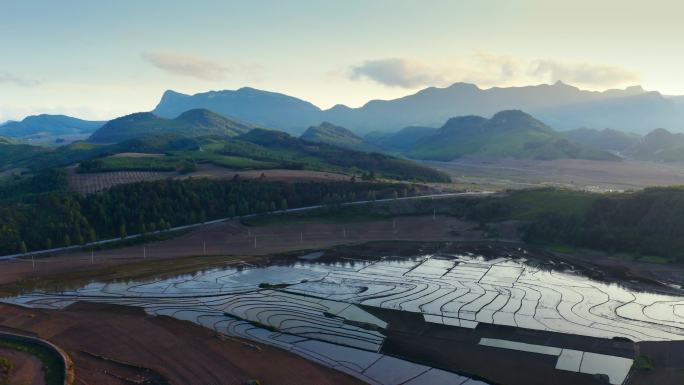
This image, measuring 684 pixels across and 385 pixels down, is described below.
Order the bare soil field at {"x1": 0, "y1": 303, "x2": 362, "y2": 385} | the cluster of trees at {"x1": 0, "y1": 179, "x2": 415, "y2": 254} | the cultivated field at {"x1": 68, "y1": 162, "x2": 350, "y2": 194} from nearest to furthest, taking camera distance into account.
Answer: the bare soil field at {"x1": 0, "y1": 303, "x2": 362, "y2": 385}, the cluster of trees at {"x1": 0, "y1": 179, "x2": 415, "y2": 254}, the cultivated field at {"x1": 68, "y1": 162, "x2": 350, "y2": 194}

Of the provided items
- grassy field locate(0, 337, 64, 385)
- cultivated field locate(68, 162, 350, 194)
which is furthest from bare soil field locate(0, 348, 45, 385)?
cultivated field locate(68, 162, 350, 194)

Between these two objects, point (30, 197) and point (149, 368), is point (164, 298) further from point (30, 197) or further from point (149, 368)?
point (30, 197)

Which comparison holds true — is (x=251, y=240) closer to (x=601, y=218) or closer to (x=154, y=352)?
(x=154, y=352)

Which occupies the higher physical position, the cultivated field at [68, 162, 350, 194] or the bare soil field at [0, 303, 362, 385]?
the cultivated field at [68, 162, 350, 194]

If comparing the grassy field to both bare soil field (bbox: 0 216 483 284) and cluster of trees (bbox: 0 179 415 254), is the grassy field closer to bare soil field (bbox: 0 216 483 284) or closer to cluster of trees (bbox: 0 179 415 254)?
bare soil field (bbox: 0 216 483 284)

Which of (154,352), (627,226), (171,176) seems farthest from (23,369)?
(171,176)

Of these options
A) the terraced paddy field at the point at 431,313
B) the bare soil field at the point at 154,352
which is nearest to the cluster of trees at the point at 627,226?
the terraced paddy field at the point at 431,313
